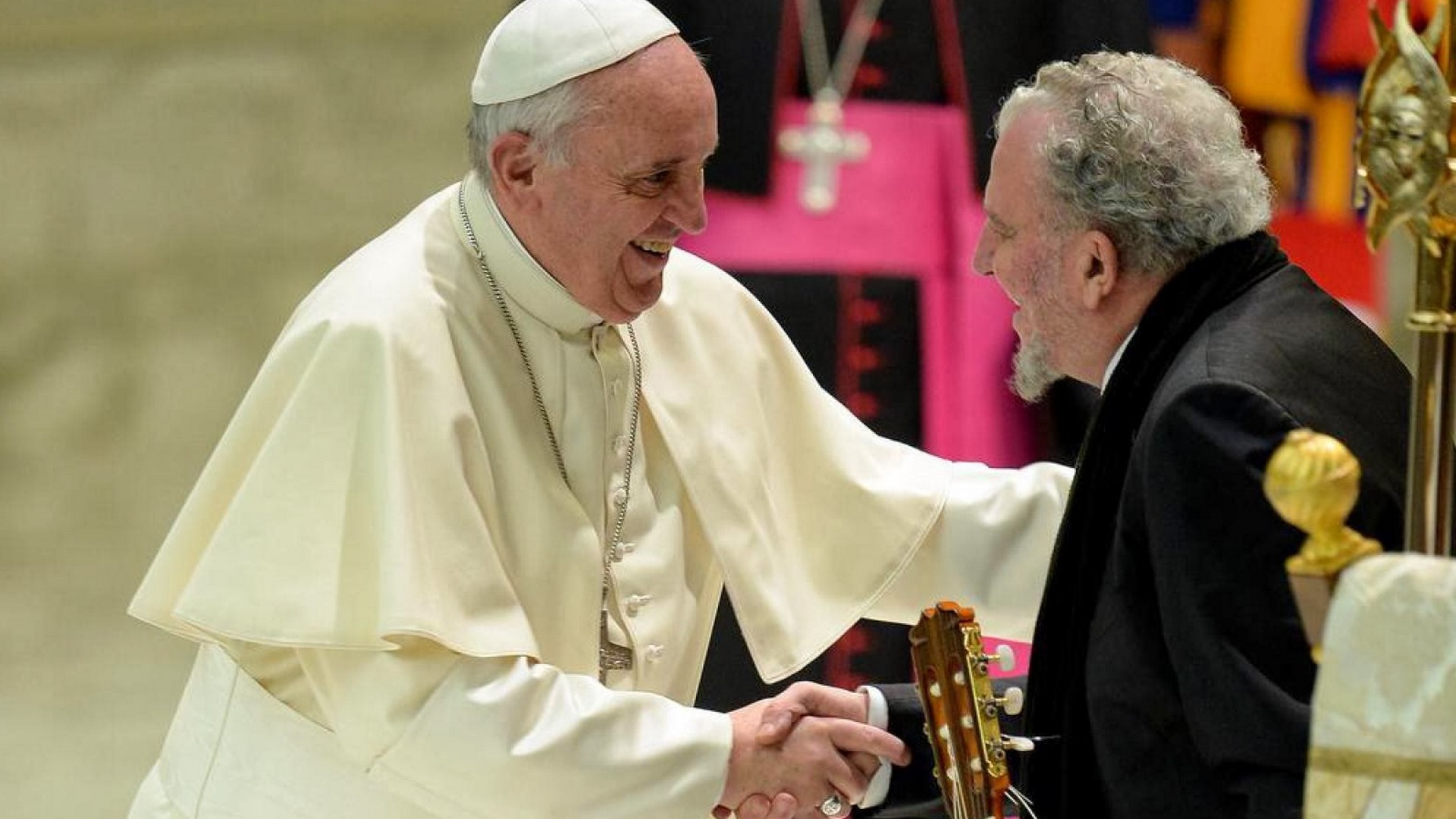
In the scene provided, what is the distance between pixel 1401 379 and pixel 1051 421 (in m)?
2.01

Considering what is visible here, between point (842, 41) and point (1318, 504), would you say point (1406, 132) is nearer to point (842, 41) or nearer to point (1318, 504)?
point (1318, 504)

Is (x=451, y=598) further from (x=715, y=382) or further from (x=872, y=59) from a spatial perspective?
(x=872, y=59)

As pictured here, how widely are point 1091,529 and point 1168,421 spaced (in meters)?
0.29

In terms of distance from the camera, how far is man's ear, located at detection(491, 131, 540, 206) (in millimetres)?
3248

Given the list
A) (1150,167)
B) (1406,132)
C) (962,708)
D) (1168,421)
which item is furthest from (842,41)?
(1406,132)

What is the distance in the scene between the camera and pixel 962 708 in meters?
2.98

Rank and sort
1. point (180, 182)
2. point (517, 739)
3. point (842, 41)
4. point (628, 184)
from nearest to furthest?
1. point (517, 739)
2. point (628, 184)
3. point (842, 41)
4. point (180, 182)

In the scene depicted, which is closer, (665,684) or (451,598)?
(451,598)

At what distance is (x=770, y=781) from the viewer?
3.21 metres

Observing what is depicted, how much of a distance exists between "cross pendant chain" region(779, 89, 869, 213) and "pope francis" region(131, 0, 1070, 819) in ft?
4.62

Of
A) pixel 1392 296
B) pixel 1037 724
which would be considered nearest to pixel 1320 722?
pixel 1037 724

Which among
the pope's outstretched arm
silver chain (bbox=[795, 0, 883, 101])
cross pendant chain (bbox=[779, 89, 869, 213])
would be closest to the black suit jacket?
the pope's outstretched arm

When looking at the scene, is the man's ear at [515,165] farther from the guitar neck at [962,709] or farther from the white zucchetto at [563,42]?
the guitar neck at [962,709]

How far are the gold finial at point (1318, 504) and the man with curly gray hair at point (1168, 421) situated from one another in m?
0.31
